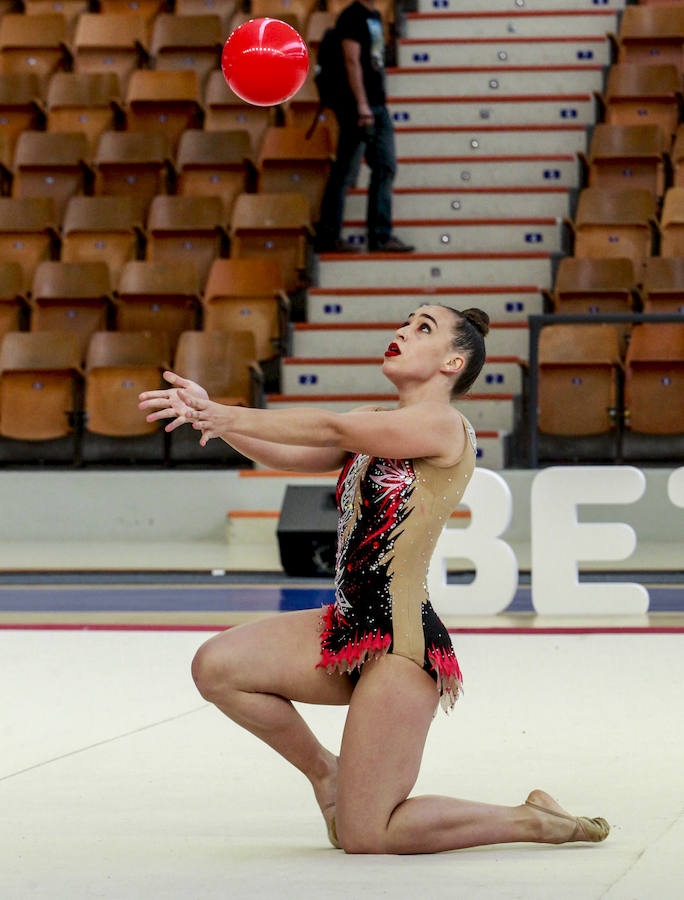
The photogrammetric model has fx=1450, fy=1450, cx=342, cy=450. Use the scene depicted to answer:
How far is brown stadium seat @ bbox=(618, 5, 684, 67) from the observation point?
1057 cm

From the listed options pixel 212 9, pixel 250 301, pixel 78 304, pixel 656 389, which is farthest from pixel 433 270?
pixel 212 9

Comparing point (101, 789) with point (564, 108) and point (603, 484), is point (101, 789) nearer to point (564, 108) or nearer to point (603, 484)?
point (603, 484)

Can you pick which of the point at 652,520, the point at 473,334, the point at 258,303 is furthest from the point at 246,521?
the point at 473,334

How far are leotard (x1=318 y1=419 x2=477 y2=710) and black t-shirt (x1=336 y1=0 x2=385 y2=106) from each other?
6.46 metres

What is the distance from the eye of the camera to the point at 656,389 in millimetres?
8078

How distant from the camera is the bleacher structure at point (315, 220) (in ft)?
27.6

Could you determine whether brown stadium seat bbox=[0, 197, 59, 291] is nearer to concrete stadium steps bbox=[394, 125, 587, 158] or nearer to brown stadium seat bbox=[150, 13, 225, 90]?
brown stadium seat bbox=[150, 13, 225, 90]

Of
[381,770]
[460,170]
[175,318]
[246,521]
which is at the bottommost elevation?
[246,521]

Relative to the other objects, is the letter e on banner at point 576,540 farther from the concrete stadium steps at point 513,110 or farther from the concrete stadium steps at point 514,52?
the concrete stadium steps at point 514,52

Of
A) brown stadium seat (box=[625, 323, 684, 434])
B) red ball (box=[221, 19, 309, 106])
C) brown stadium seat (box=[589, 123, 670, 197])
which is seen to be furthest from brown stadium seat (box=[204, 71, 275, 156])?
red ball (box=[221, 19, 309, 106])

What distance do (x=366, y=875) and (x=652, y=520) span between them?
5747mm

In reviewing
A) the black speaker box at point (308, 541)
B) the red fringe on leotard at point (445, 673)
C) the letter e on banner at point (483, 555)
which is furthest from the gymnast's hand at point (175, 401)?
the black speaker box at point (308, 541)

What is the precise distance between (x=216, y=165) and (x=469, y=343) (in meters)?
7.39

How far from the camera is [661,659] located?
16.0 ft
